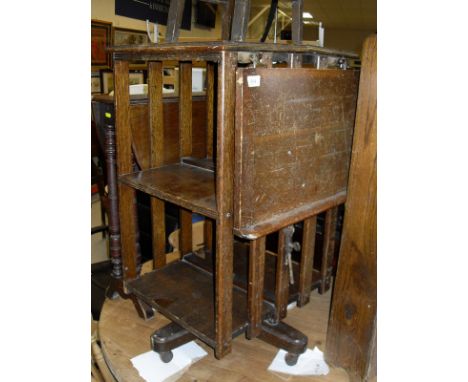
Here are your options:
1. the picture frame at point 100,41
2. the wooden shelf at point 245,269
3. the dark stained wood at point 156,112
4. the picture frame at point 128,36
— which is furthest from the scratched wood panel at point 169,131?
the picture frame at point 100,41

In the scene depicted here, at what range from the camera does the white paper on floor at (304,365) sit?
1.26m

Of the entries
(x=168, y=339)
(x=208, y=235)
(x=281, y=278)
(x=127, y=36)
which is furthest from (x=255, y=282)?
(x=127, y=36)

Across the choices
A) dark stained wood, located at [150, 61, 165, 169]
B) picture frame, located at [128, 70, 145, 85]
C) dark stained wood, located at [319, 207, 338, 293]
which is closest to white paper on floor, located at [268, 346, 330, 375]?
dark stained wood, located at [319, 207, 338, 293]

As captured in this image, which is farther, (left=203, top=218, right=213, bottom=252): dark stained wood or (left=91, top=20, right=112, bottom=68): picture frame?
(left=91, top=20, right=112, bottom=68): picture frame

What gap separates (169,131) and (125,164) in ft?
0.81

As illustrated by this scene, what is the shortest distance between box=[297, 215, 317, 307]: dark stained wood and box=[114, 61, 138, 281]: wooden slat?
0.60 metres

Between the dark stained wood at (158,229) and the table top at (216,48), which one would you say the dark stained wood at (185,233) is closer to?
the dark stained wood at (158,229)

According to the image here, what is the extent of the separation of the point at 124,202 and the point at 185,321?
17.8 inches

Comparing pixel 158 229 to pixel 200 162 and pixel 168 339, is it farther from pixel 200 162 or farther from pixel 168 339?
pixel 168 339

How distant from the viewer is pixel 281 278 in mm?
1326

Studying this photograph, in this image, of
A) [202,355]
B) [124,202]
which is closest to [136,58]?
[124,202]

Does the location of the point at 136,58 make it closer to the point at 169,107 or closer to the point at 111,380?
the point at 169,107

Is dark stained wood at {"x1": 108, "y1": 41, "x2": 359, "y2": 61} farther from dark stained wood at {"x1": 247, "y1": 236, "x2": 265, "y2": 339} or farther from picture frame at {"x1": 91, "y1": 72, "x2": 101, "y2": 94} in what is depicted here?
picture frame at {"x1": 91, "y1": 72, "x2": 101, "y2": 94}

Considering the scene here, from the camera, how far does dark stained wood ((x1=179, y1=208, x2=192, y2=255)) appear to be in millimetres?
1744
